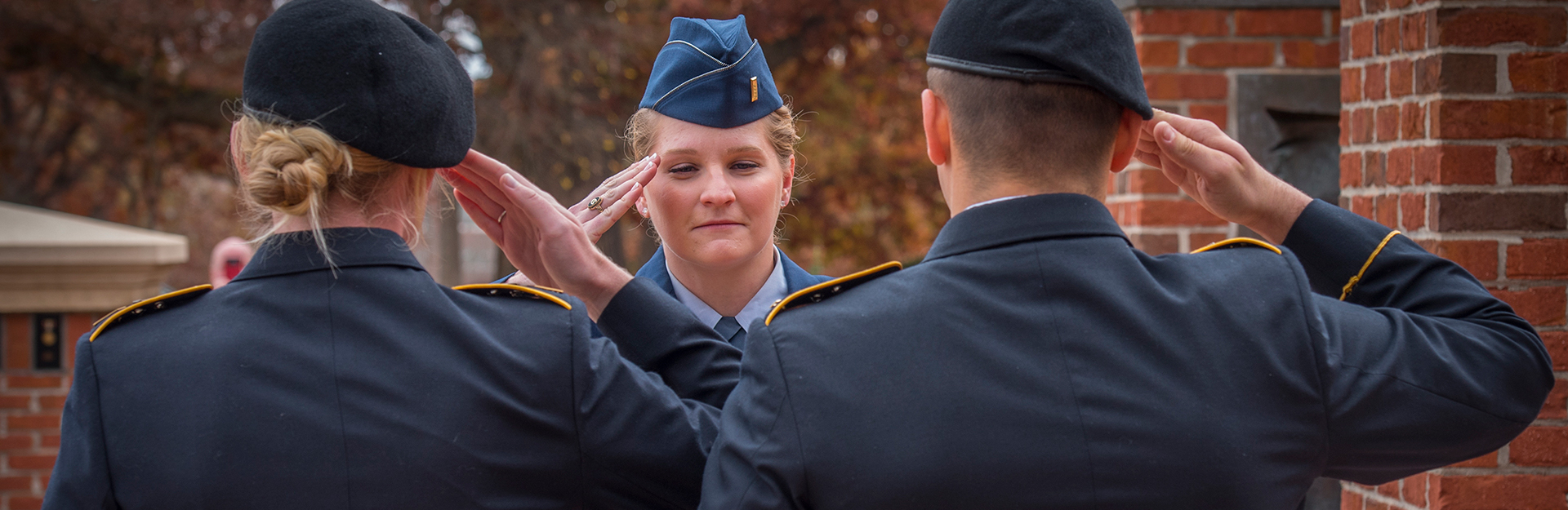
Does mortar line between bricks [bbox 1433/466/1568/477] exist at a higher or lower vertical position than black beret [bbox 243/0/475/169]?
lower

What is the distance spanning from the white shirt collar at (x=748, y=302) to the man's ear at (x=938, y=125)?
1.07 meters

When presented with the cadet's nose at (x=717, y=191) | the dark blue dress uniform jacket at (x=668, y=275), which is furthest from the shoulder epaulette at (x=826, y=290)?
the dark blue dress uniform jacket at (x=668, y=275)

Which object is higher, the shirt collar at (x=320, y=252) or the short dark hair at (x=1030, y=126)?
the short dark hair at (x=1030, y=126)

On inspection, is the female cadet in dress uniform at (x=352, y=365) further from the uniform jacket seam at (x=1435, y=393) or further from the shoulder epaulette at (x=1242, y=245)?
the uniform jacket seam at (x=1435, y=393)

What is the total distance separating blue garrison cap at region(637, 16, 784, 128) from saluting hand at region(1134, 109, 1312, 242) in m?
1.02

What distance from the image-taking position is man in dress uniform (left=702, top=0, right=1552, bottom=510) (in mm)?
1380

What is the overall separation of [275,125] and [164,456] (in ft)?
1.40

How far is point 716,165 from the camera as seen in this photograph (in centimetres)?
254

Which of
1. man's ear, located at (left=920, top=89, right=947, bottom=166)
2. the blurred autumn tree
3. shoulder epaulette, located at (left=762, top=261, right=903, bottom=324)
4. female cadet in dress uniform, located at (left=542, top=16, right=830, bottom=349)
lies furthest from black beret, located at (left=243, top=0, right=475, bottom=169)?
the blurred autumn tree

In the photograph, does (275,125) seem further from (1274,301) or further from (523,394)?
(1274,301)

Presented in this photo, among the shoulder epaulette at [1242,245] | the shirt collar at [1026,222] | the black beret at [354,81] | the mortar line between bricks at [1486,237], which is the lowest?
the mortar line between bricks at [1486,237]

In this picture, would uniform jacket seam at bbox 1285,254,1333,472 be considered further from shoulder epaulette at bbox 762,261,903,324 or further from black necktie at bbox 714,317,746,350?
black necktie at bbox 714,317,746,350

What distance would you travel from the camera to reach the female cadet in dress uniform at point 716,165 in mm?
2527

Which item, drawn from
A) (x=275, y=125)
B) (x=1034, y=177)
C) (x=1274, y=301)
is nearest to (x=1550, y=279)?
(x=1274, y=301)
